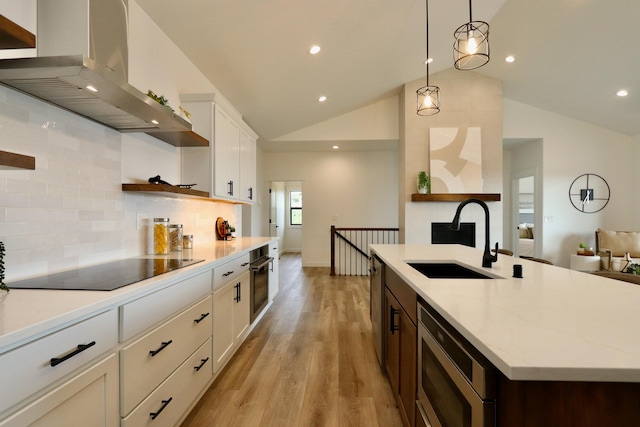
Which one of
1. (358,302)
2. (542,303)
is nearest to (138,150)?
(542,303)

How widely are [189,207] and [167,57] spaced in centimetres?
133

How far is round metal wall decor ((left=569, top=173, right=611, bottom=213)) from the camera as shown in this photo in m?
5.84

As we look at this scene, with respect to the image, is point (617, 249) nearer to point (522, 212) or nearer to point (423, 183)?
point (522, 212)

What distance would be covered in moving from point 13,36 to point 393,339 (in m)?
2.22

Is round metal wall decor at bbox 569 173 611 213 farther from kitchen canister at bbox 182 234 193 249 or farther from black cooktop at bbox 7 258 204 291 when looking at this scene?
black cooktop at bbox 7 258 204 291

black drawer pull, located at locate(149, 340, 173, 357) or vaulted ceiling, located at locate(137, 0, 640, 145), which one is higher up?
vaulted ceiling, located at locate(137, 0, 640, 145)

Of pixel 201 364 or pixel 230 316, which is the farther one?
pixel 230 316

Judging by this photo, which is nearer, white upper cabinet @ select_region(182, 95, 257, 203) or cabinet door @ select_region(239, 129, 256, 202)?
white upper cabinet @ select_region(182, 95, 257, 203)

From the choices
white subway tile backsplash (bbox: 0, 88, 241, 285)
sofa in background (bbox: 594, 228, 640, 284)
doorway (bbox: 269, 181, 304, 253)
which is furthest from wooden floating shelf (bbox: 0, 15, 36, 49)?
doorway (bbox: 269, 181, 304, 253)

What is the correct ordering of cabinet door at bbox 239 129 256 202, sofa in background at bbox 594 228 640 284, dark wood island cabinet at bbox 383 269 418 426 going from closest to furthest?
dark wood island cabinet at bbox 383 269 418 426, cabinet door at bbox 239 129 256 202, sofa in background at bbox 594 228 640 284

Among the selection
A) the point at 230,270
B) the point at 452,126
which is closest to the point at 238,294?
the point at 230,270

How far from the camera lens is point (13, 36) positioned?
102 cm

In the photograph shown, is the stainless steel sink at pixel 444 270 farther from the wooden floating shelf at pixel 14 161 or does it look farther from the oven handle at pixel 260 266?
the wooden floating shelf at pixel 14 161

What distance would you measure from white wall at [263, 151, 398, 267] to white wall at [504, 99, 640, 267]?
9.30 feet
